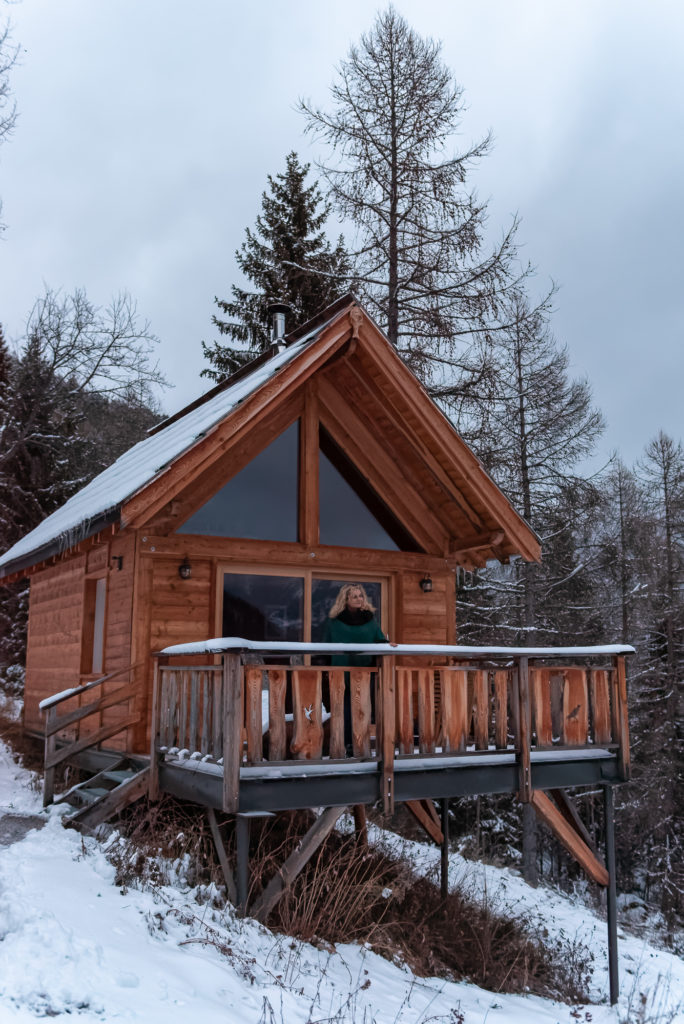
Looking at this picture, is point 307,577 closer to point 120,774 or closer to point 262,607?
point 262,607

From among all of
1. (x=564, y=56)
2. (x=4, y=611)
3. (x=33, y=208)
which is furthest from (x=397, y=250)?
(x=564, y=56)

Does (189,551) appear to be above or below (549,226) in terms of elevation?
below

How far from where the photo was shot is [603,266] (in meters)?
120

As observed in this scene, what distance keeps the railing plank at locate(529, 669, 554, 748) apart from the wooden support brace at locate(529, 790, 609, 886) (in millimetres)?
584

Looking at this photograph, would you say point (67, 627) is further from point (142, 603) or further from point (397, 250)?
point (397, 250)

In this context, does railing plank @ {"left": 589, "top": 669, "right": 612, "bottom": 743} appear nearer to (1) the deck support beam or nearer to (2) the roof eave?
(1) the deck support beam

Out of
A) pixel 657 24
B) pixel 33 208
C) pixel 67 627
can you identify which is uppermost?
pixel 657 24

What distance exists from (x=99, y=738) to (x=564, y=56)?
12169cm

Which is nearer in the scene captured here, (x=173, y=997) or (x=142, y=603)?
(x=173, y=997)

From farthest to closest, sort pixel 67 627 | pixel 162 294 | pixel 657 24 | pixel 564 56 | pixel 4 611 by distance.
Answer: pixel 564 56 < pixel 657 24 < pixel 162 294 < pixel 4 611 < pixel 67 627

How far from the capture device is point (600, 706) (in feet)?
31.7

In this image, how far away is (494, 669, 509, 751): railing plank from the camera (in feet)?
29.1

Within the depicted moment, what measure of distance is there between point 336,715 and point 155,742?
7.39 ft

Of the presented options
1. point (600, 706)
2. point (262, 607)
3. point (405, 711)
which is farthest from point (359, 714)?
point (600, 706)
